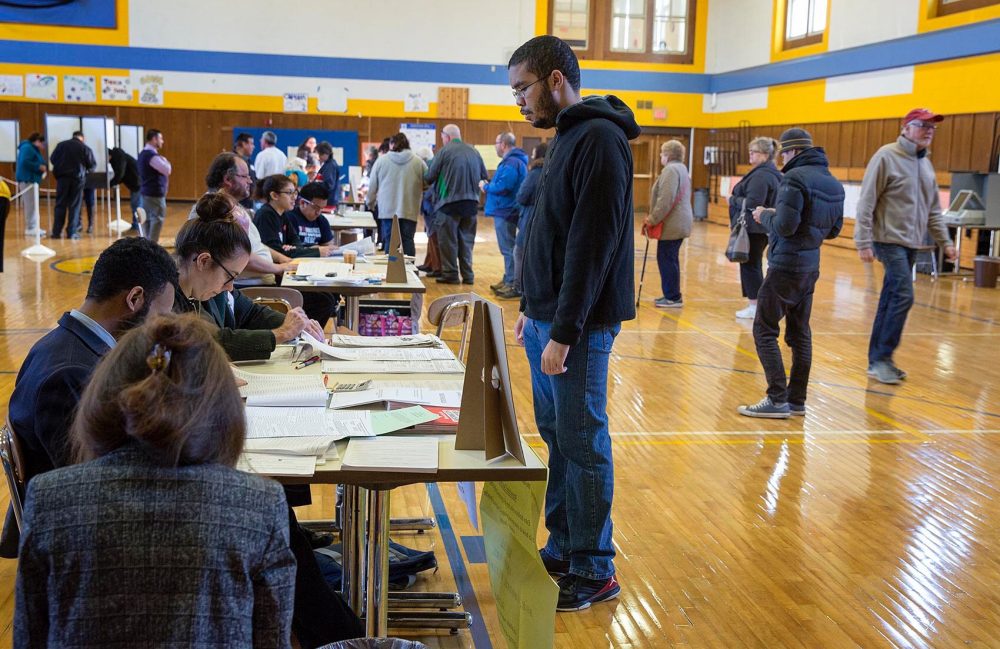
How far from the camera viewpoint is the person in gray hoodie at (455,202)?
384 inches

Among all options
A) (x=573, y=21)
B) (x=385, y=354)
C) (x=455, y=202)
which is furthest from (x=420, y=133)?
(x=385, y=354)

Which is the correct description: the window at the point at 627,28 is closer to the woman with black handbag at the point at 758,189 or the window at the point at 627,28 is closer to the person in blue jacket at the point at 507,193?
the person in blue jacket at the point at 507,193

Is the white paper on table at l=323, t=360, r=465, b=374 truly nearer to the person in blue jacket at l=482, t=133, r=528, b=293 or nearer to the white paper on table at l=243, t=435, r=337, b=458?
the white paper on table at l=243, t=435, r=337, b=458

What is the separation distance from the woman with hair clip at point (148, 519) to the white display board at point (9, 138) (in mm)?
19223

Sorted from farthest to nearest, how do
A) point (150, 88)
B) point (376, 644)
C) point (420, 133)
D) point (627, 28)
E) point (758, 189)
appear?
point (627, 28)
point (420, 133)
point (150, 88)
point (758, 189)
point (376, 644)

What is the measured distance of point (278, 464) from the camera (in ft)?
6.63

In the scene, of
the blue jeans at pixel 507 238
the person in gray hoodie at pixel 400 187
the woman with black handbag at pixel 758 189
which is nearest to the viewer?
the woman with black handbag at pixel 758 189

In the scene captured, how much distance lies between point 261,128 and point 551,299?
59.8 feet

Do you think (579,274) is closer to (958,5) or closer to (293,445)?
(293,445)

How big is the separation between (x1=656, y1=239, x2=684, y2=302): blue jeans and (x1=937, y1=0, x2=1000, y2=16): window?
721 centimetres

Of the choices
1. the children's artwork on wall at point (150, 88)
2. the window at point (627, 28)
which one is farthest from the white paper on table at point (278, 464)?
the window at point (627, 28)

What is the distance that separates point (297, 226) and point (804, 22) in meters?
13.9

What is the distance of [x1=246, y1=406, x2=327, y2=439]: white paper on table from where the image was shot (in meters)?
2.20

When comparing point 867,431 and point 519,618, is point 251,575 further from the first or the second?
point 867,431
